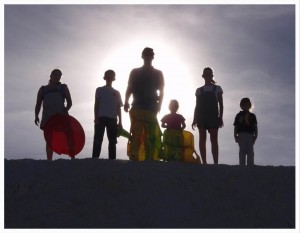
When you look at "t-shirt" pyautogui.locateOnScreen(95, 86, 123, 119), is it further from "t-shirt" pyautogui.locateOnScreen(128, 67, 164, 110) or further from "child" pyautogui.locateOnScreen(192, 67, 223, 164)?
"child" pyautogui.locateOnScreen(192, 67, 223, 164)

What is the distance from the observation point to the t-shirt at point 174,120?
11.4m

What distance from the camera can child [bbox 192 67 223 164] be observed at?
1101 cm

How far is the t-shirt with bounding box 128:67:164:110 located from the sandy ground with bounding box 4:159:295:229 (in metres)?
1.09

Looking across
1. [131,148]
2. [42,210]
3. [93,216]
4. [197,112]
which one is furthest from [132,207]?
[197,112]

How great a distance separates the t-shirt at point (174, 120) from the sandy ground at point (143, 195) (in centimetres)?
186

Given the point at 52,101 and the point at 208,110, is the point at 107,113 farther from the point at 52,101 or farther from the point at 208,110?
the point at 208,110

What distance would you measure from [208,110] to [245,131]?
2.78ft

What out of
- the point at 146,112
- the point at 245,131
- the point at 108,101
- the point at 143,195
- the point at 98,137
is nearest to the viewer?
the point at 143,195

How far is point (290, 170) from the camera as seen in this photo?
1001 cm

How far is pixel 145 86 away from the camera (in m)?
10.0

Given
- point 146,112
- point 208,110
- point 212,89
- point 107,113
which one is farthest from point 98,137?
point 212,89

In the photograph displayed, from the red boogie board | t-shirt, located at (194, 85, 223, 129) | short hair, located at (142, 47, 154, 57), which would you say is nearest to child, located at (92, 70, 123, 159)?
the red boogie board

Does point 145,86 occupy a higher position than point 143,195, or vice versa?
point 145,86

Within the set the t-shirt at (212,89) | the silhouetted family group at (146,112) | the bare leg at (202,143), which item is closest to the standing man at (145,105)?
the silhouetted family group at (146,112)
